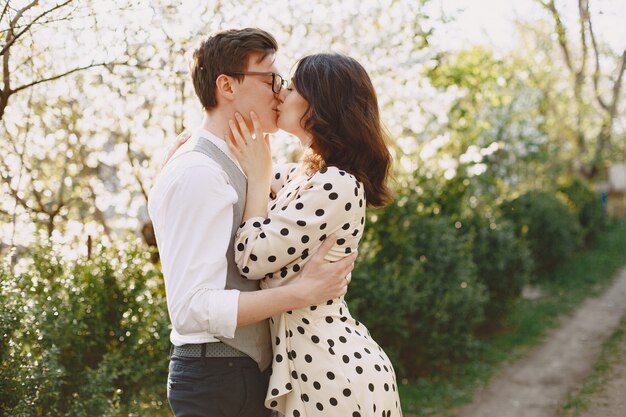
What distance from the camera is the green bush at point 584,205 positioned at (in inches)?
674

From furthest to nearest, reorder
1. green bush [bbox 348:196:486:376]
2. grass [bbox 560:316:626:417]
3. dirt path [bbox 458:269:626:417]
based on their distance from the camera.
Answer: dirt path [bbox 458:269:626:417] → green bush [bbox 348:196:486:376] → grass [bbox 560:316:626:417]

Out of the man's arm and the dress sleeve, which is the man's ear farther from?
the man's arm

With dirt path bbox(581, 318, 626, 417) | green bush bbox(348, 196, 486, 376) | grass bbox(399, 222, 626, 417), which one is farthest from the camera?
grass bbox(399, 222, 626, 417)

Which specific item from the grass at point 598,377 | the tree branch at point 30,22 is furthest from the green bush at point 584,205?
the tree branch at point 30,22

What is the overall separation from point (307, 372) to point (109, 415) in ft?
5.82

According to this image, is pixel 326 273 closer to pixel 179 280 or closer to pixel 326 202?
pixel 326 202

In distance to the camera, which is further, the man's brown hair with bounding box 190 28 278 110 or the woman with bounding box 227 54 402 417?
the man's brown hair with bounding box 190 28 278 110

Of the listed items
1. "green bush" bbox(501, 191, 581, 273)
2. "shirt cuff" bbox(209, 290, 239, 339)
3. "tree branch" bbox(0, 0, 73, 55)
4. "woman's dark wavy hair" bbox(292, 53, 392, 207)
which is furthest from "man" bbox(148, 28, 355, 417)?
"green bush" bbox(501, 191, 581, 273)

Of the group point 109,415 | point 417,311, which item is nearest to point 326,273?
point 109,415

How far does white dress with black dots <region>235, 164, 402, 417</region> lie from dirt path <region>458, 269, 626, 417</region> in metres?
4.27

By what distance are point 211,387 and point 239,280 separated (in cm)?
36

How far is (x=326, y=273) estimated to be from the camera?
2389mm

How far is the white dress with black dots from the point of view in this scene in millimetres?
2320

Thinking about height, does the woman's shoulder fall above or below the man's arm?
above
